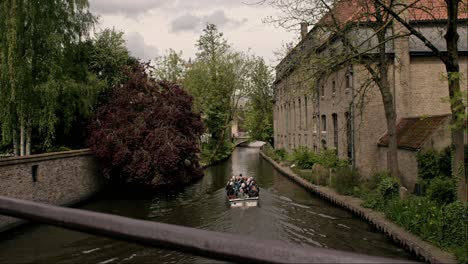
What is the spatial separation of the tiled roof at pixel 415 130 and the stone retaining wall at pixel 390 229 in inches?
146

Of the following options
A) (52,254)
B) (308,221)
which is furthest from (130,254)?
(308,221)

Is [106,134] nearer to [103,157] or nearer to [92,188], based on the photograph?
[103,157]

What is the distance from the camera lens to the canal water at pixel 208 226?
12242 mm

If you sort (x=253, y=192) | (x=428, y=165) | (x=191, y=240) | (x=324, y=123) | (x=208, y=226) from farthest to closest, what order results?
(x=324, y=123) → (x=253, y=192) → (x=428, y=165) → (x=208, y=226) → (x=191, y=240)

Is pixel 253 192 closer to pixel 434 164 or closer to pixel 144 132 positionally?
pixel 144 132

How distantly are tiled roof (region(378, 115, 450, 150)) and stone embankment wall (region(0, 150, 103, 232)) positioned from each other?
54.4 feet

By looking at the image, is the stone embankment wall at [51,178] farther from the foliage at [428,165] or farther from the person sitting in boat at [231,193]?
the foliage at [428,165]

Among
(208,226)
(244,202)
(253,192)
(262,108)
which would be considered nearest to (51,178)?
(208,226)

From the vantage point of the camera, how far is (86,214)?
39.1 inches

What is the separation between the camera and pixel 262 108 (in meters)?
63.2

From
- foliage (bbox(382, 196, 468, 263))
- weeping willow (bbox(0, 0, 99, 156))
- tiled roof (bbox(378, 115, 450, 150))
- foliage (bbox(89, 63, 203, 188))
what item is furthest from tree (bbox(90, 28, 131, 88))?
foliage (bbox(382, 196, 468, 263))

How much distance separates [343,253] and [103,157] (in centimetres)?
2344

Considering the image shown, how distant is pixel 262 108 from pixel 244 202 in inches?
1751

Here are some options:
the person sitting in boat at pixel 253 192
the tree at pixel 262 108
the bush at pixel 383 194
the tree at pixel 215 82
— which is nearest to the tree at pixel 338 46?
the bush at pixel 383 194
